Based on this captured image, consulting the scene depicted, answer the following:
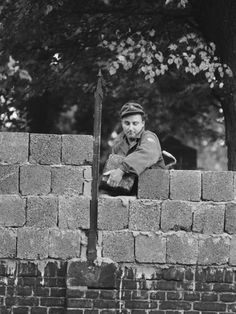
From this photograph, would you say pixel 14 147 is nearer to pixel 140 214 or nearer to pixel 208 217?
pixel 140 214

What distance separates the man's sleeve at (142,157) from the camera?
7.45 meters

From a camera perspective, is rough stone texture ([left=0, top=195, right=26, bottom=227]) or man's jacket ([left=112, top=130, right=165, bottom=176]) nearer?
man's jacket ([left=112, top=130, right=165, bottom=176])

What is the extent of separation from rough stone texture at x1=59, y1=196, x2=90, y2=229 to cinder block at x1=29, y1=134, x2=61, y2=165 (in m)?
0.40

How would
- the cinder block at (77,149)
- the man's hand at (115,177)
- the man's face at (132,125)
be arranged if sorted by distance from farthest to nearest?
the man's face at (132,125) → the cinder block at (77,149) → the man's hand at (115,177)

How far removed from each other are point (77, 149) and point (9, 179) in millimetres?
751

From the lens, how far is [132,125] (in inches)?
306

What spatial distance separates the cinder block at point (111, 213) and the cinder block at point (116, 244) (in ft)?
0.23

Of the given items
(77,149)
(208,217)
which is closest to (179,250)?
(208,217)

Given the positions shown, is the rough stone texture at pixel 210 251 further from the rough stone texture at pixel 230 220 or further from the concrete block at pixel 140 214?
the concrete block at pixel 140 214

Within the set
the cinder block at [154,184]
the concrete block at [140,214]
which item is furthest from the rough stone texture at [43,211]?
the cinder block at [154,184]

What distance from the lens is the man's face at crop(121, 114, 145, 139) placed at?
25.5 ft

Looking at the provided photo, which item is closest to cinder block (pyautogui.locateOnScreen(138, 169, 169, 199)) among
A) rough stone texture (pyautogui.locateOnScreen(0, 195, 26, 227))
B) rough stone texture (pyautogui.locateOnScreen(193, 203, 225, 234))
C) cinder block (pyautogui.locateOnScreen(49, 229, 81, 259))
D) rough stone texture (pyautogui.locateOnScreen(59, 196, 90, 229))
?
rough stone texture (pyautogui.locateOnScreen(193, 203, 225, 234))

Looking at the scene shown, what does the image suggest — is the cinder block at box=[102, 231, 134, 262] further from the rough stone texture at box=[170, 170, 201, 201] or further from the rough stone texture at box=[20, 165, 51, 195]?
the rough stone texture at box=[20, 165, 51, 195]

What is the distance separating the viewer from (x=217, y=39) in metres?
10.4
